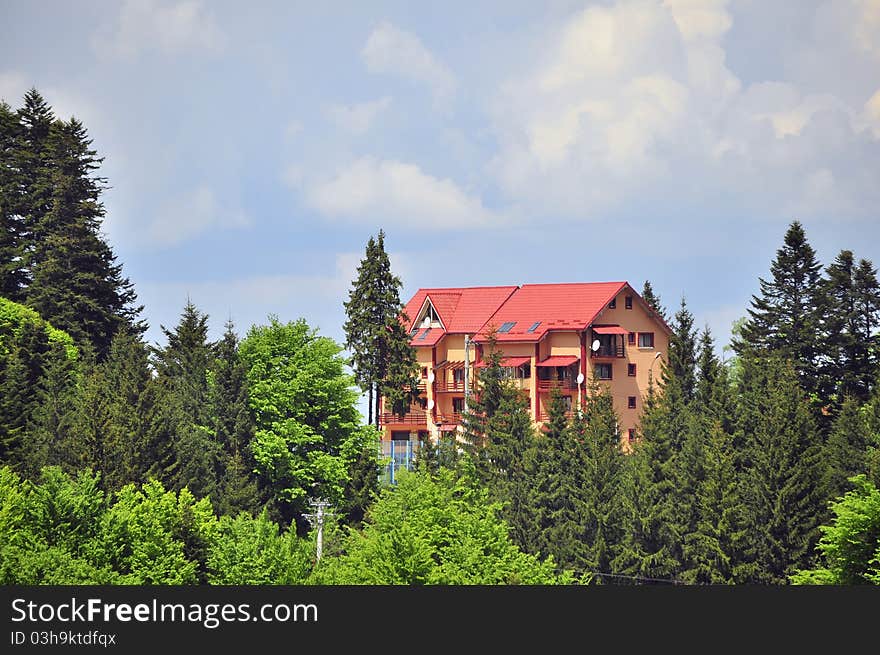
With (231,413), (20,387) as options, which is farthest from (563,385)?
(20,387)

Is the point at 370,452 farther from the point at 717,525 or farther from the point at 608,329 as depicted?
the point at 608,329

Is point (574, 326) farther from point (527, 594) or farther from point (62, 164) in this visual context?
point (527, 594)

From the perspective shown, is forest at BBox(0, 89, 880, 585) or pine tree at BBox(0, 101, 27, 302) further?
pine tree at BBox(0, 101, 27, 302)

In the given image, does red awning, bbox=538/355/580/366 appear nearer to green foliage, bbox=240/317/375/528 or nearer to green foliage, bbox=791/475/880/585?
green foliage, bbox=240/317/375/528

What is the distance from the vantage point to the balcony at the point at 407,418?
5049 inches

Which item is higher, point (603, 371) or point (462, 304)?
point (462, 304)

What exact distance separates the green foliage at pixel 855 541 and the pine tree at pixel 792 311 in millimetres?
25889

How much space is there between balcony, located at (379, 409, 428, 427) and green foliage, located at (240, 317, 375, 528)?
71.7ft

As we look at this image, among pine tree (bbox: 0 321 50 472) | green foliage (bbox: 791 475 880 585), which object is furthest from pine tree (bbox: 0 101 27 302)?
green foliage (bbox: 791 475 880 585)

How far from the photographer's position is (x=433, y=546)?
77312mm

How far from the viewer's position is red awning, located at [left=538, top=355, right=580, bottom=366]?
Answer: 12512 cm

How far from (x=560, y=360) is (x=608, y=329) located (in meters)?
5.77

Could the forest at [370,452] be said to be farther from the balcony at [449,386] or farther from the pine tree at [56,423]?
the balcony at [449,386]


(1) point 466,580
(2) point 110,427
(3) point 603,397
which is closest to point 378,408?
(3) point 603,397
